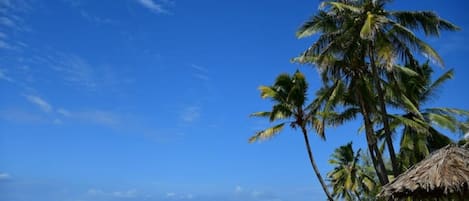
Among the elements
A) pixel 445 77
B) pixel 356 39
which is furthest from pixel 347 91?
pixel 445 77

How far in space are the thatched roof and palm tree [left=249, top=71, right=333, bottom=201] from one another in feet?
23.8

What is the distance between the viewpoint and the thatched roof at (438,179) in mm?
11312

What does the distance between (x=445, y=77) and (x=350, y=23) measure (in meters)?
6.50

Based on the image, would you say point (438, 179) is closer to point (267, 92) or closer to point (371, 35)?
point (371, 35)

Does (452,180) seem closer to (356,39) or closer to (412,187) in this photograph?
(412,187)

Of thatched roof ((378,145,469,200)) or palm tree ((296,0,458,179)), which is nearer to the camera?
thatched roof ((378,145,469,200))

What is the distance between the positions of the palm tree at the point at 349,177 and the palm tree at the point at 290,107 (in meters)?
8.37

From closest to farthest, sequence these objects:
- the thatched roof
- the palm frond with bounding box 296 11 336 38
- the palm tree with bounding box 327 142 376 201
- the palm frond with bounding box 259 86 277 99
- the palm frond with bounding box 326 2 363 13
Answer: the thatched roof, the palm frond with bounding box 326 2 363 13, the palm frond with bounding box 296 11 336 38, the palm frond with bounding box 259 86 277 99, the palm tree with bounding box 327 142 376 201

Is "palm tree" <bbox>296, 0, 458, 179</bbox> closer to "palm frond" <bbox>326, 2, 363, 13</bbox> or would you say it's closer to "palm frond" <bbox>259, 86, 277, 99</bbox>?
"palm frond" <bbox>326, 2, 363, 13</bbox>

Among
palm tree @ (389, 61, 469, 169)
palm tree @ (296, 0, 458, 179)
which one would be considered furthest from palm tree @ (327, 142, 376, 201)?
palm tree @ (296, 0, 458, 179)

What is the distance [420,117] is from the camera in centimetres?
1828

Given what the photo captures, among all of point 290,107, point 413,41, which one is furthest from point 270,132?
point 413,41

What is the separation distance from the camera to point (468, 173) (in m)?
11.4

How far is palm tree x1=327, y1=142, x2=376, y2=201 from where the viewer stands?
28497mm
